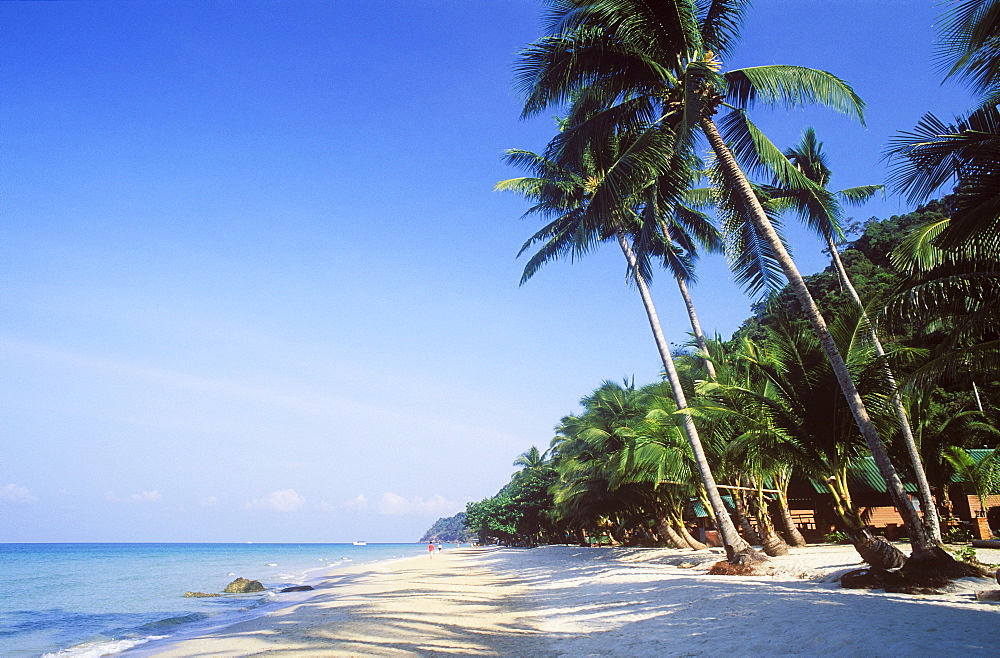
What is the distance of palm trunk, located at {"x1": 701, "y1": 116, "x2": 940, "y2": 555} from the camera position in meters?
8.23

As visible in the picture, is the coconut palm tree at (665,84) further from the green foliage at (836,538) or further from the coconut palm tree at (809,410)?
the green foliage at (836,538)

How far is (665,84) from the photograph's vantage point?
11.2 meters

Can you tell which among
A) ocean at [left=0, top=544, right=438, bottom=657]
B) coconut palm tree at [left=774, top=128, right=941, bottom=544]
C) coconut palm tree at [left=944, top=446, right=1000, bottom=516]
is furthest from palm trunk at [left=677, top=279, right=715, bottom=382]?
ocean at [left=0, top=544, right=438, bottom=657]

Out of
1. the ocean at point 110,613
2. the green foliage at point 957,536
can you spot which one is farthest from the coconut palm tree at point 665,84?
the ocean at point 110,613

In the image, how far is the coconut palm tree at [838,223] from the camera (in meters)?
10.6

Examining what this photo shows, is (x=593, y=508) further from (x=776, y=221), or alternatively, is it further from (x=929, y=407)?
(x=776, y=221)

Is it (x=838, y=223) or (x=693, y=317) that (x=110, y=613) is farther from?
(x=838, y=223)

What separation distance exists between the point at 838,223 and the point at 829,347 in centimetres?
625

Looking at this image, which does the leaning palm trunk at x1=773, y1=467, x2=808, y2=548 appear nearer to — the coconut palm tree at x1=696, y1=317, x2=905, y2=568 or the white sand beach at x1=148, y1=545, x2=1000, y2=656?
the white sand beach at x1=148, y1=545, x2=1000, y2=656

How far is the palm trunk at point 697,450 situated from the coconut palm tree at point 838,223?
3.44 meters

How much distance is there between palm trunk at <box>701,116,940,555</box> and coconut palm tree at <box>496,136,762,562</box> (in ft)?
4.10

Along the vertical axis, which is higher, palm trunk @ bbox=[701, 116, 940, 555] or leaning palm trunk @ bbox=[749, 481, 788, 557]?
palm trunk @ bbox=[701, 116, 940, 555]

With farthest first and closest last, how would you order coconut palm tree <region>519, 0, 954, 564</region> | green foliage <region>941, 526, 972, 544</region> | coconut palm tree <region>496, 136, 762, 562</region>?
green foliage <region>941, 526, 972, 544</region>, coconut palm tree <region>496, 136, 762, 562</region>, coconut palm tree <region>519, 0, 954, 564</region>

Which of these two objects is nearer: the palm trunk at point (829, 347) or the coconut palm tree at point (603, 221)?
the palm trunk at point (829, 347)
